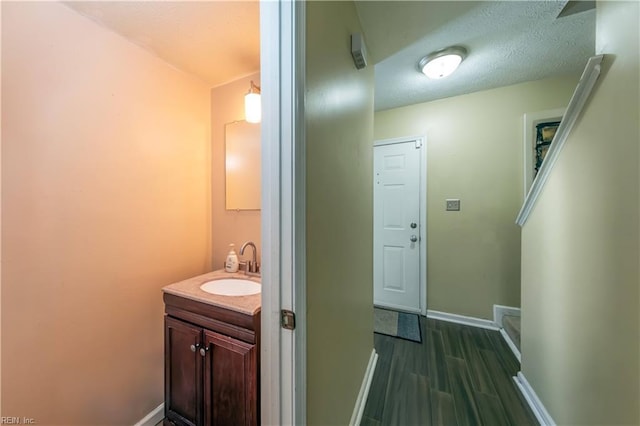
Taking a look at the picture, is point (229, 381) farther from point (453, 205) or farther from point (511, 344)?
point (453, 205)

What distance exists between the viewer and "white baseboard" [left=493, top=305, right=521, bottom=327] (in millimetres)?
2270

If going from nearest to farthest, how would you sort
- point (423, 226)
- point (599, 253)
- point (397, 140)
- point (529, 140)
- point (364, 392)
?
1. point (599, 253)
2. point (364, 392)
3. point (529, 140)
4. point (423, 226)
5. point (397, 140)

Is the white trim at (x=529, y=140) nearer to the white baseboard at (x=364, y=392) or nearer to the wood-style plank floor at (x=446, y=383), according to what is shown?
the wood-style plank floor at (x=446, y=383)

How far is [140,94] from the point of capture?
137 cm

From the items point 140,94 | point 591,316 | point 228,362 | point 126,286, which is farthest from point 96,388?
point 591,316

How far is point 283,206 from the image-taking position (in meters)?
0.68

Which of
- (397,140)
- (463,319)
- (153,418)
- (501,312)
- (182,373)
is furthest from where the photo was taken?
(397,140)

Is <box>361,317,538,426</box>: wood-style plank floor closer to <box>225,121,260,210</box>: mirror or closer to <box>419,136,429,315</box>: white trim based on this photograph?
<box>419,136,429,315</box>: white trim

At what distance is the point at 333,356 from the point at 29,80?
1.75 metres

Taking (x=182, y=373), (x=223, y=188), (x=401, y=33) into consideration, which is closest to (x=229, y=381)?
(x=182, y=373)

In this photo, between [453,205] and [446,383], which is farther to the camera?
[453,205]
